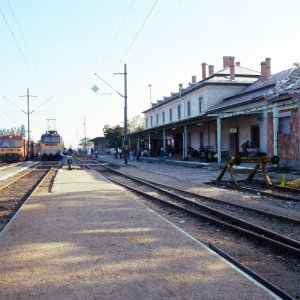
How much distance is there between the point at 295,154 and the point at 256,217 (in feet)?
48.7

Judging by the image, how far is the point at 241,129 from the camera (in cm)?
3412

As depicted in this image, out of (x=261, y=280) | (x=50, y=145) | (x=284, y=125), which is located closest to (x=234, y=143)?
(x=284, y=125)

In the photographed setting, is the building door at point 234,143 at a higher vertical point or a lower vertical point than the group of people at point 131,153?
higher

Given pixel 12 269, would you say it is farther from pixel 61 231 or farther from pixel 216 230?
pixel 216 230

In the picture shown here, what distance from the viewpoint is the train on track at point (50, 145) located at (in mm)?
47719

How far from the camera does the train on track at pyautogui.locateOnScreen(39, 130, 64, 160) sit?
4772cm

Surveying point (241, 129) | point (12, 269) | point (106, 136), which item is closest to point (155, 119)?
point (241, 129)

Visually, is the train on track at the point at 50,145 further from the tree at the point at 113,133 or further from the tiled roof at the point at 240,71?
the tree at the point at 113,133

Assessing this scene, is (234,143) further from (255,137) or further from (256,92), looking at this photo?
(256,92)

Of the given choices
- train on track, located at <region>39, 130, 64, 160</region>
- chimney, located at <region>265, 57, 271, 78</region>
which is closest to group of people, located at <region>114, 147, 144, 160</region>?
train on track, located at <region>39, 130, 64, 160</region>

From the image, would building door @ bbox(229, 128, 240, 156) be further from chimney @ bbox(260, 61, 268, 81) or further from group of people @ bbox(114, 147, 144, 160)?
group of people @ bbox(114, 147, 144, 160)

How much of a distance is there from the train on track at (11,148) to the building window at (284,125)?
2732cm

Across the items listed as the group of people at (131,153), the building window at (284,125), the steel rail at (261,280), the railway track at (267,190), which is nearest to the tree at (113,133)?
the group of people at (131,153)

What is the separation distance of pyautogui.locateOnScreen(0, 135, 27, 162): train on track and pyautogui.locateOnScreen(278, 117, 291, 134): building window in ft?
89.6
